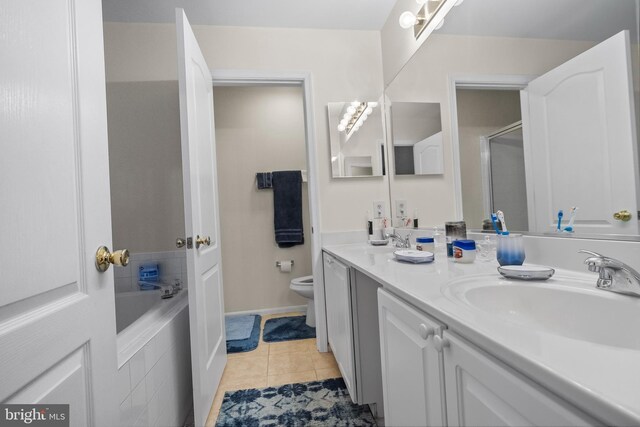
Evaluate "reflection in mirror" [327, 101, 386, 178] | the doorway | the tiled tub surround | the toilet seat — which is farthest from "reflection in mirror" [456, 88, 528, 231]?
the doorway

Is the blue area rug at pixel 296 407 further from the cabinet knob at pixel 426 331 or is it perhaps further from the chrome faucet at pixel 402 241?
the cabinet knob at pixel 426 331

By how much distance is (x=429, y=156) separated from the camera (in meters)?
1.61

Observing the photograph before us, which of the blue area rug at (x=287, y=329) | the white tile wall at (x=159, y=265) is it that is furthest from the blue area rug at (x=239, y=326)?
the white tile wall at (x=159, y=265)

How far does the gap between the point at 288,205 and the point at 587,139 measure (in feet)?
7.67

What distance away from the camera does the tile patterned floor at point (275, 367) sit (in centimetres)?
163

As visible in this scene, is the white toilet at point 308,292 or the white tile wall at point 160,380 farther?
the white toilet at point 308,292

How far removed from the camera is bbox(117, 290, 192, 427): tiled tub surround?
0.93 m

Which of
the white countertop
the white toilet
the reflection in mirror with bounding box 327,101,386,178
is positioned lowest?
the white toilet

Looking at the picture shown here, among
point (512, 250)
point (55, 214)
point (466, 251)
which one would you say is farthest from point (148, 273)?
point (512, 250)

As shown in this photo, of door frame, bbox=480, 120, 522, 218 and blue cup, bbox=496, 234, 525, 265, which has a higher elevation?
door frame, bbox=480, 120, 522, 218

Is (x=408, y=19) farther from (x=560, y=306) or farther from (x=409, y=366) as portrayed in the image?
(x=409, y=366)

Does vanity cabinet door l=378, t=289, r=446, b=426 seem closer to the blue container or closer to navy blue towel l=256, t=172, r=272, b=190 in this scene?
the blue container

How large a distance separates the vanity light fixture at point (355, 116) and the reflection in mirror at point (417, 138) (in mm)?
185

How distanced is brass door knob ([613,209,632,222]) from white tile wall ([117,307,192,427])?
A: 4.49 ft
